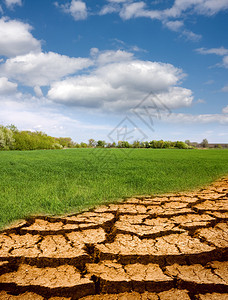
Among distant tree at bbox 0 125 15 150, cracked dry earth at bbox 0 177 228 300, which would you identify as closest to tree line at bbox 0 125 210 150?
distant tree at bbox 0 125 15 150

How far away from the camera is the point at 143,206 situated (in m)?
3.49

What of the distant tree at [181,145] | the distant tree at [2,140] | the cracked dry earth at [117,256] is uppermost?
the distant tree at [2,140]

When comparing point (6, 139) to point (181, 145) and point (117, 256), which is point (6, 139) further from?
point (117, 256)

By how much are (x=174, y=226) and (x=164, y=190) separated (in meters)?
1.79

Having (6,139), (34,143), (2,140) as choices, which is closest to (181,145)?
(34,143)

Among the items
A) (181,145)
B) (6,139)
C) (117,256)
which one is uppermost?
(6,139)

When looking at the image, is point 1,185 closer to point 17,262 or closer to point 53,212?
point 53,212

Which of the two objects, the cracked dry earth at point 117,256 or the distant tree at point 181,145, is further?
the distant tree at point 181,145

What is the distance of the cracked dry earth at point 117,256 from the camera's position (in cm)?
171

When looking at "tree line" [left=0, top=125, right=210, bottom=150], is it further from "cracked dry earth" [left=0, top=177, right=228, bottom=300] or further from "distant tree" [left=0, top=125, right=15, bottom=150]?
"cracked dry earth" [left=0, top=177, right=228, bottom=300]

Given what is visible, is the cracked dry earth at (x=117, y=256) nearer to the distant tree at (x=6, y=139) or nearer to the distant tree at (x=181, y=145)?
the distant tree at (x=6, y=139)

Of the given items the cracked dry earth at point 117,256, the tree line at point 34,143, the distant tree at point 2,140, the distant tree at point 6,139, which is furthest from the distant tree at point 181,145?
the cracked dry earth at point 117,256

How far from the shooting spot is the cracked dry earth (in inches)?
67.2

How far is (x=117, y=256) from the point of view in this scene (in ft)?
6.81
